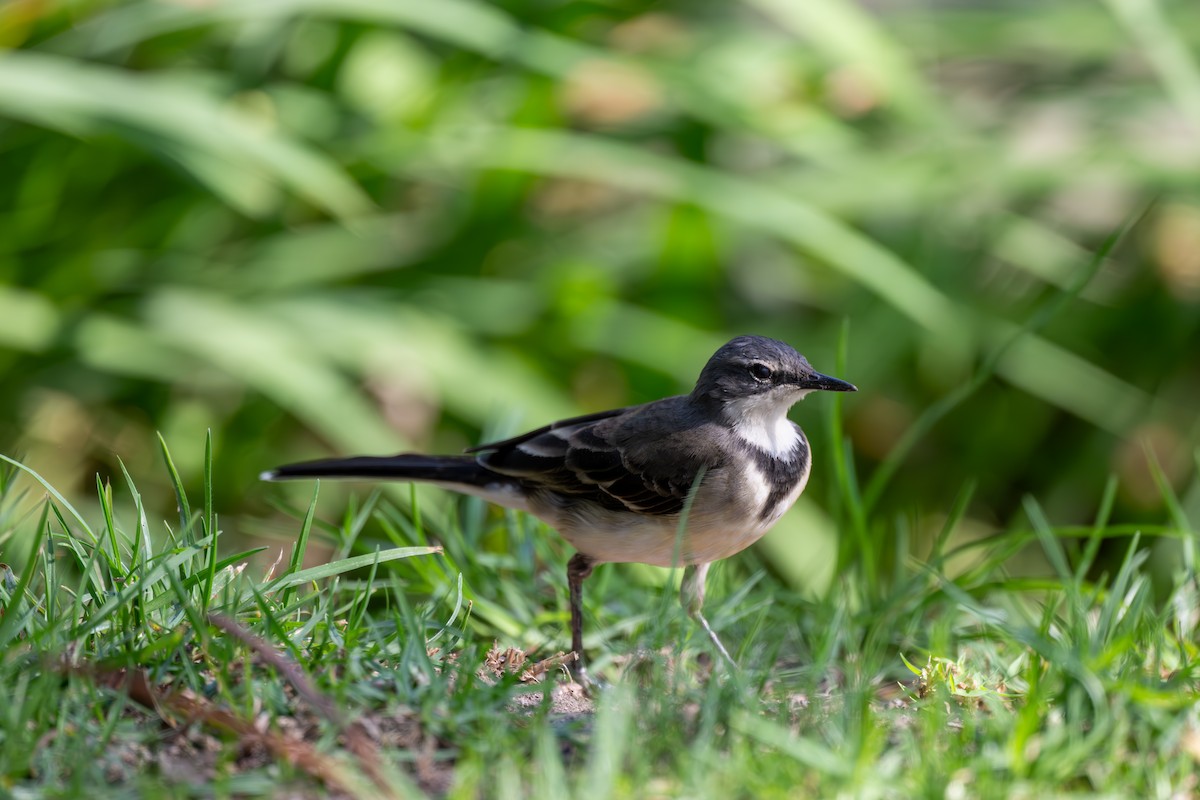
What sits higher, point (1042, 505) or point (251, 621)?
point (251, 621)

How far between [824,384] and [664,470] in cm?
55

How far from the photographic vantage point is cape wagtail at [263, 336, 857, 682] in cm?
361

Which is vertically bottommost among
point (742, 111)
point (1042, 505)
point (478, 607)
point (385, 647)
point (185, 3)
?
point (1042, 505)

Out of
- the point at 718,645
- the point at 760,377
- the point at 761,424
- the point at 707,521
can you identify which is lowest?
the point at 718,645

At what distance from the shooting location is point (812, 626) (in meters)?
3.86

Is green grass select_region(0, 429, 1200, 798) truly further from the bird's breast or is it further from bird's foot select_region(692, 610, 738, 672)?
the bird's breast

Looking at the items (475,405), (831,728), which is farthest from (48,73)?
(831,728)

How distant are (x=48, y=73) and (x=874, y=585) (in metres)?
3.99

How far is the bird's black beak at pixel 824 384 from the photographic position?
366cm

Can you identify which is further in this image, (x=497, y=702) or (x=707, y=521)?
(x=707, y=521)

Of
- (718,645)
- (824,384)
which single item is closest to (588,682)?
(718,645)

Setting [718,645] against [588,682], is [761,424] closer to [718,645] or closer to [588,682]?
[718,645]

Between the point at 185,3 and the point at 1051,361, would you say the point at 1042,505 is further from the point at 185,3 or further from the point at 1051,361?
the point at 185,3

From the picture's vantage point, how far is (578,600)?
354 centimetres
